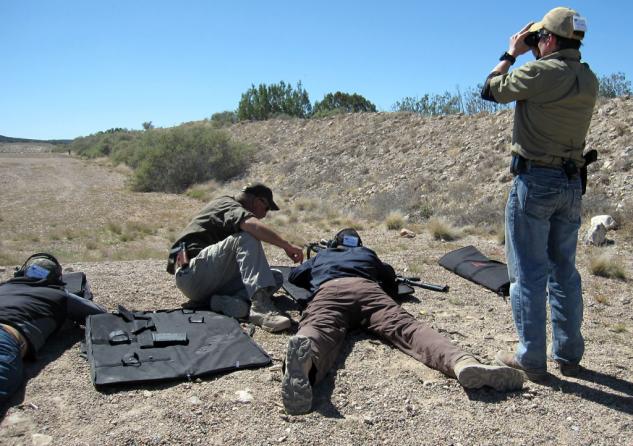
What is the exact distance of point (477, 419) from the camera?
3023 mm

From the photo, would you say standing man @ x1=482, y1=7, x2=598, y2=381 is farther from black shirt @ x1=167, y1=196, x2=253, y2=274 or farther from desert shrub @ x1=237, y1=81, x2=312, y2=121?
desert shrub @ x1=237, y1=81, x2=312, y2=121

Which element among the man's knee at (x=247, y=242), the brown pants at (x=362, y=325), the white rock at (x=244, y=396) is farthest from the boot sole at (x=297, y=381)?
the man's knee at (x=247, y=242)

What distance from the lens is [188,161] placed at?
1038 inches

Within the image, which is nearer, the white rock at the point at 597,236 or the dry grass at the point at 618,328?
the dry grass at the point at 618,328

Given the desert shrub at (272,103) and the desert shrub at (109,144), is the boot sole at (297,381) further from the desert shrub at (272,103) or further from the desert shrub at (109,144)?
the desert shrub at (109,144)

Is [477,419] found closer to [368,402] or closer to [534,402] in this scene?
[534,402]

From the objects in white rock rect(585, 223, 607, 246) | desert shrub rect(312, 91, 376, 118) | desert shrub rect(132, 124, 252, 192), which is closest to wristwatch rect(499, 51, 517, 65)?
white rock rect(585, 223, 607, 246)

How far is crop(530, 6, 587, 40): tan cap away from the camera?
313 centimetres

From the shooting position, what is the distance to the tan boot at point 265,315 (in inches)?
173

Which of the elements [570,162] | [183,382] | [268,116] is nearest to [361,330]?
[183,382]

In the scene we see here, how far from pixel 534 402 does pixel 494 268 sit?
3.19 m

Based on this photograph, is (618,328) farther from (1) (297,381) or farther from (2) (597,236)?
(2) (597,236)

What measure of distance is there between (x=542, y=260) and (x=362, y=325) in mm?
1462

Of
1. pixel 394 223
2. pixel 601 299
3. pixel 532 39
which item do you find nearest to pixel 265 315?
pixel 532 39
